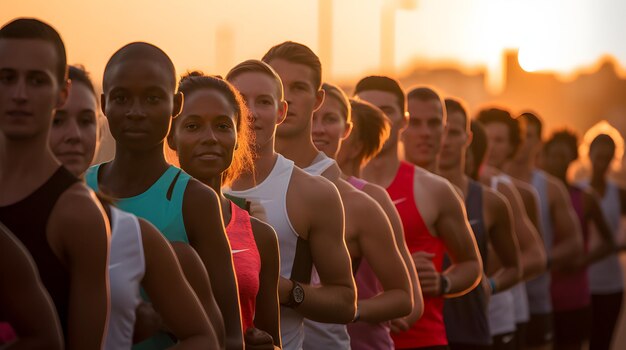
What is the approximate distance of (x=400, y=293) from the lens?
8680 mm

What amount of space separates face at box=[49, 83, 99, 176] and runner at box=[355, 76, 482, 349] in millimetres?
3786

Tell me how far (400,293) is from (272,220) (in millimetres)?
1292

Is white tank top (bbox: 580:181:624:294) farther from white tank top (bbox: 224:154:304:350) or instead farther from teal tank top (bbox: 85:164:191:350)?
teal tank top (bbox: 85:164:191:350)

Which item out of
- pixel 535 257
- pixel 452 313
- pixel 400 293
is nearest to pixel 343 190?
pixel 400 293

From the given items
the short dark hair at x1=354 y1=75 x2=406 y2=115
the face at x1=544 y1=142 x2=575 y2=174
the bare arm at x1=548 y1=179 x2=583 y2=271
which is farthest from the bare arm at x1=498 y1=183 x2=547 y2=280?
the face at x1=544 y1=142 x2=575 y2=174

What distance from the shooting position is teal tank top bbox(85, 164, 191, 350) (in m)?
5.71

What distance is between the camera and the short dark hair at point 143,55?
18.9 ft

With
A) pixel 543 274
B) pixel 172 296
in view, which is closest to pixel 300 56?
pixel 172 296

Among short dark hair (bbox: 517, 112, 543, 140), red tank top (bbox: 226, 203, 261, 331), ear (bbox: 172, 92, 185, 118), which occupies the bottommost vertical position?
short dark hair (bbox: 517, 112, 543, 140)

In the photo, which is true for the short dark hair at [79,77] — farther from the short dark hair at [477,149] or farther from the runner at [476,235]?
the short dark hair at [477,149]

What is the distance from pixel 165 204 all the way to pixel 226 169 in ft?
2.54

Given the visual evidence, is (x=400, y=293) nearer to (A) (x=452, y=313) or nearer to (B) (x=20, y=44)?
(A) (x=452, y=313)

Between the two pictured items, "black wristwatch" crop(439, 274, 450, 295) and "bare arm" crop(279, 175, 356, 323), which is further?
"black wristwatch" crop(439, 274, 450, 295)

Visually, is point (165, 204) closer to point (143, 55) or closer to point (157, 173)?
point (157, 173)
